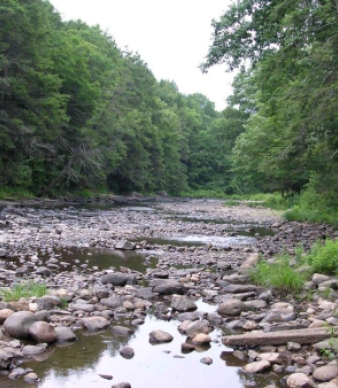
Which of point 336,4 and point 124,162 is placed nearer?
point 336,4

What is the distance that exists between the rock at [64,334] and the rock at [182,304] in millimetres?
1805

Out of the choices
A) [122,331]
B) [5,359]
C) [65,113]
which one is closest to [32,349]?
[5,359]

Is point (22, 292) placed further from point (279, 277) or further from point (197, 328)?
point (279, 277)

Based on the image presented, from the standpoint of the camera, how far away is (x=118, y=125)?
47312 mm

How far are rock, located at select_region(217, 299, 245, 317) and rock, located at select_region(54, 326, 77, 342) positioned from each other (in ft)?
7.19

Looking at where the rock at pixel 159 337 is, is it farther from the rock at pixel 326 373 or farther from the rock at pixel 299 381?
the rock at pixel 326 373

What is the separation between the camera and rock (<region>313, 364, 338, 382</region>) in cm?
448

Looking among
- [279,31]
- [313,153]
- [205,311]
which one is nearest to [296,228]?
[313,153]

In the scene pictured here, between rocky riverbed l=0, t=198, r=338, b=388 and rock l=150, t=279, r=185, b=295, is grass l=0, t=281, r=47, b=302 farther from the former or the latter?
rock l=150, t=279, r=185, b=295

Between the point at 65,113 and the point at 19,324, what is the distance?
96.0 feet

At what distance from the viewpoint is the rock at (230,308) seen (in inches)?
266

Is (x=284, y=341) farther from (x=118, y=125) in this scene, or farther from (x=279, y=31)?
(x=118, y=125)

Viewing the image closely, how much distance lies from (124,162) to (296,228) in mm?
34403

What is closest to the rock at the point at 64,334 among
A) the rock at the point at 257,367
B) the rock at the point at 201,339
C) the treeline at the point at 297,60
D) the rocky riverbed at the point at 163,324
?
the rocky riverbed at the point at 163,324
